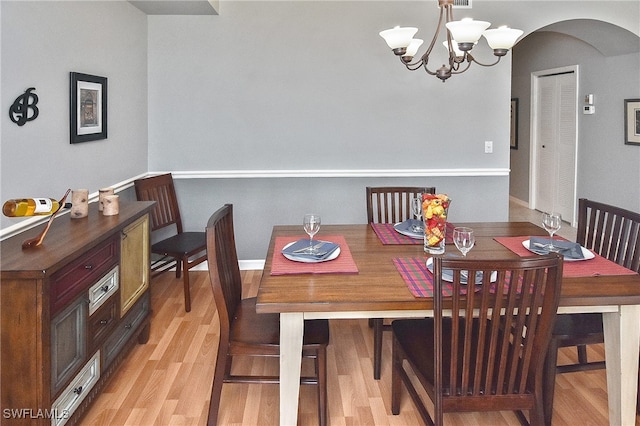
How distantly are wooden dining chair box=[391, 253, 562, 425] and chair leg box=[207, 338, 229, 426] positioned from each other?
2.54ft

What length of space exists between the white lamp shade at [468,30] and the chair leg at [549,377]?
4.26 ft

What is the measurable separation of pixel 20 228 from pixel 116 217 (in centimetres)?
45

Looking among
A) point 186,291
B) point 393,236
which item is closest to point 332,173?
point 186,291

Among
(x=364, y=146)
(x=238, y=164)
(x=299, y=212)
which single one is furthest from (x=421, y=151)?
(x=238, y=164)

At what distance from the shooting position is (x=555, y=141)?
269 inches

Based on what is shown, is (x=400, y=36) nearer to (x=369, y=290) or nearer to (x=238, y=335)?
(x=369, y=290)

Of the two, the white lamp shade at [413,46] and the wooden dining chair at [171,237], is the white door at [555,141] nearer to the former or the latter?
the white lamp shade at [413,46]

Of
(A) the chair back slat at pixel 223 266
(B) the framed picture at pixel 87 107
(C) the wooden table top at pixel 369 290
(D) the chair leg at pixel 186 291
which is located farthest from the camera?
(D) the chair leg at pixel 186 291

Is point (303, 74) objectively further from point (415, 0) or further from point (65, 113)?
point (65, 113)

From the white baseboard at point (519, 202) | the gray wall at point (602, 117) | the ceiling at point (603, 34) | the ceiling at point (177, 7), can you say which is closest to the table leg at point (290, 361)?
the ceiling at point (177, 7)

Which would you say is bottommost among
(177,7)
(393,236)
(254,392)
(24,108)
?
(254,392)

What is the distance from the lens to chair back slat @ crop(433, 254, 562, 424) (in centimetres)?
162

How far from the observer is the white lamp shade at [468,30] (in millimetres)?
2279

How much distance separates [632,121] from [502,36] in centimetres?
356
